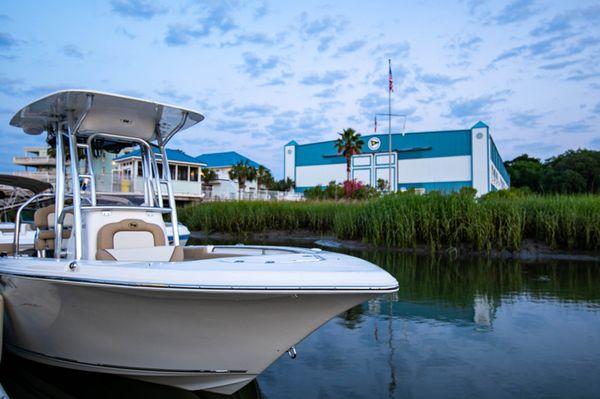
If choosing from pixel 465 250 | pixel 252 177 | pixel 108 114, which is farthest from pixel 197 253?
pixel 252 177

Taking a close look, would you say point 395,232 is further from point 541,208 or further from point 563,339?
point 563,339

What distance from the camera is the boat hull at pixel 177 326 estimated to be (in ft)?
10.3

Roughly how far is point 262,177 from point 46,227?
50.1 meters

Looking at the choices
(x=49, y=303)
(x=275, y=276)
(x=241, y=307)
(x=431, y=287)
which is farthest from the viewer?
(x=431, y=287)

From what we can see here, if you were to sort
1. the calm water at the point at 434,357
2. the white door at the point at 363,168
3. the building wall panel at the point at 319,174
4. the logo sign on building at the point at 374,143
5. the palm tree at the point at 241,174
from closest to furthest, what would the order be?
1. the calm water at the point at 434,357
2. the logo sign on building at the point at 374,143
3. the white door at the point at 363,168
4. the building wall panel at the point at 319,174
5. the palm tree at the point at 241,174

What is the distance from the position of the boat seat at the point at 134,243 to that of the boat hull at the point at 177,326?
74 cm

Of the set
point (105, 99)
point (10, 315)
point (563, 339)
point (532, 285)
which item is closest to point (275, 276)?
point (105, 99)

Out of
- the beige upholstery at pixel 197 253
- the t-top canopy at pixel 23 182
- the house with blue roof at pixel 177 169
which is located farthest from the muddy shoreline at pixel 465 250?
the house with blue roof at pixel 177 169

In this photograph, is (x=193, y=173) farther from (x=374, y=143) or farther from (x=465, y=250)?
(x=465, y=250)

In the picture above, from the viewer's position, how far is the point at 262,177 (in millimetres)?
Answer: 55812

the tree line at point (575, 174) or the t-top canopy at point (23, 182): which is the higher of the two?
the tree line at point (575, 174)

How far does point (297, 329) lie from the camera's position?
10.8 feet

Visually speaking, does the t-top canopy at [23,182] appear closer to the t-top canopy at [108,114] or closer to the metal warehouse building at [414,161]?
the t-top canopy at [108,114]

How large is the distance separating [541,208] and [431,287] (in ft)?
24.4
